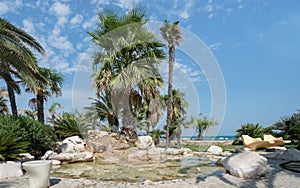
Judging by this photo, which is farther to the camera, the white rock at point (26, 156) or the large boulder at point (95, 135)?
the large boulder at point (95, 135)

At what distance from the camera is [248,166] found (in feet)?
15.0

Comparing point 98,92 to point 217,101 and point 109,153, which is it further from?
point 217,101

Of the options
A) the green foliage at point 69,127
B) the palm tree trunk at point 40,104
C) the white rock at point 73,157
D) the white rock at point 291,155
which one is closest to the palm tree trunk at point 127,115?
the green foliage at point 69,127

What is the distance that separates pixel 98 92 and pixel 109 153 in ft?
11.6

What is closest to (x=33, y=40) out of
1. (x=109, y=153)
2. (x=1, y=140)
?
(x=1, y=140)

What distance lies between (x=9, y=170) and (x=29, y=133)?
2.93m

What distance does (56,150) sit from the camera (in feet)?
31.2

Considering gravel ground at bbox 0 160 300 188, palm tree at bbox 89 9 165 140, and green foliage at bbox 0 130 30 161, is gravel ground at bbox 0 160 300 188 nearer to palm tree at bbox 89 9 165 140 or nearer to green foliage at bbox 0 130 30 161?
green foliage at bbox 0 130 30 161

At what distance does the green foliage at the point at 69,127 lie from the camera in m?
12.7

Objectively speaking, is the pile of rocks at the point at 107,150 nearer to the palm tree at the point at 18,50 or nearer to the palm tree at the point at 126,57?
the palm tree at the point at 126,57

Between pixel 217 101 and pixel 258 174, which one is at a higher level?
pixel 217 101

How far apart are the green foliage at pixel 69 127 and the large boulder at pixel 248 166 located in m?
9.60

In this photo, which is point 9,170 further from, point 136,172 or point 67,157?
point 67,157

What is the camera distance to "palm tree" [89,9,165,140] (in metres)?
11.8
